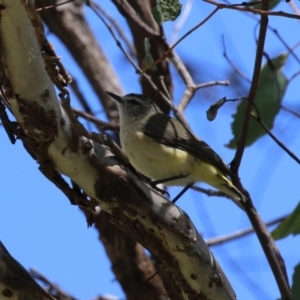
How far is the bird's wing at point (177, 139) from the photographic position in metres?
3.97

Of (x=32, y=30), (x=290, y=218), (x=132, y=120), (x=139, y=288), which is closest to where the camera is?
(x=32, y=30)

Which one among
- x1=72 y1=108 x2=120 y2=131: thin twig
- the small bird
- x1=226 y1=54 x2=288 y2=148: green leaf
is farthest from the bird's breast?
x1=226 y1=54 x2=288 y2=148: green leaf

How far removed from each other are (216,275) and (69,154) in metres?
0.69

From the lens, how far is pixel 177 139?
3.99m

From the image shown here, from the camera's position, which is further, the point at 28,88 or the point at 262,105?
the point at 262,105

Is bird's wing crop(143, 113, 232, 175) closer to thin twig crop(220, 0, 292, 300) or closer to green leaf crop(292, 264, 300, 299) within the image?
thin twig crop(220, 0, 292, 300)

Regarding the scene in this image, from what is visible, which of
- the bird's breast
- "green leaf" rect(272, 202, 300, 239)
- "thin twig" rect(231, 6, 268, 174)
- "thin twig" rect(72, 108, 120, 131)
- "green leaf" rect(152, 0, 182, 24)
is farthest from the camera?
"thin twig" rect(72, 108, 120, 131)

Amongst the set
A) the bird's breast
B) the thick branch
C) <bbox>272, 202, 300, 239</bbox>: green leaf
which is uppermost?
the bird's breast

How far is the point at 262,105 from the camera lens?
11.8 feet

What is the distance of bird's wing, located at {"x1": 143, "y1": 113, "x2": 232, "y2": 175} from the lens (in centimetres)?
397

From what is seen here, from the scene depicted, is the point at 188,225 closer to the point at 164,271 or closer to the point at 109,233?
the point at 164,271

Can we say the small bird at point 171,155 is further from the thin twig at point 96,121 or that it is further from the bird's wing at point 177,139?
the thin twig at point 96,121

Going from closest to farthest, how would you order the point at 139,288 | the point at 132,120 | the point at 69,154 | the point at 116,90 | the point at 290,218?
the point at 69,154 → the point at 290,218 → the point at 139,288 → the point at 132,120 → the point at 116,90

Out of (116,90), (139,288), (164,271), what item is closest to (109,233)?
(139,288)
